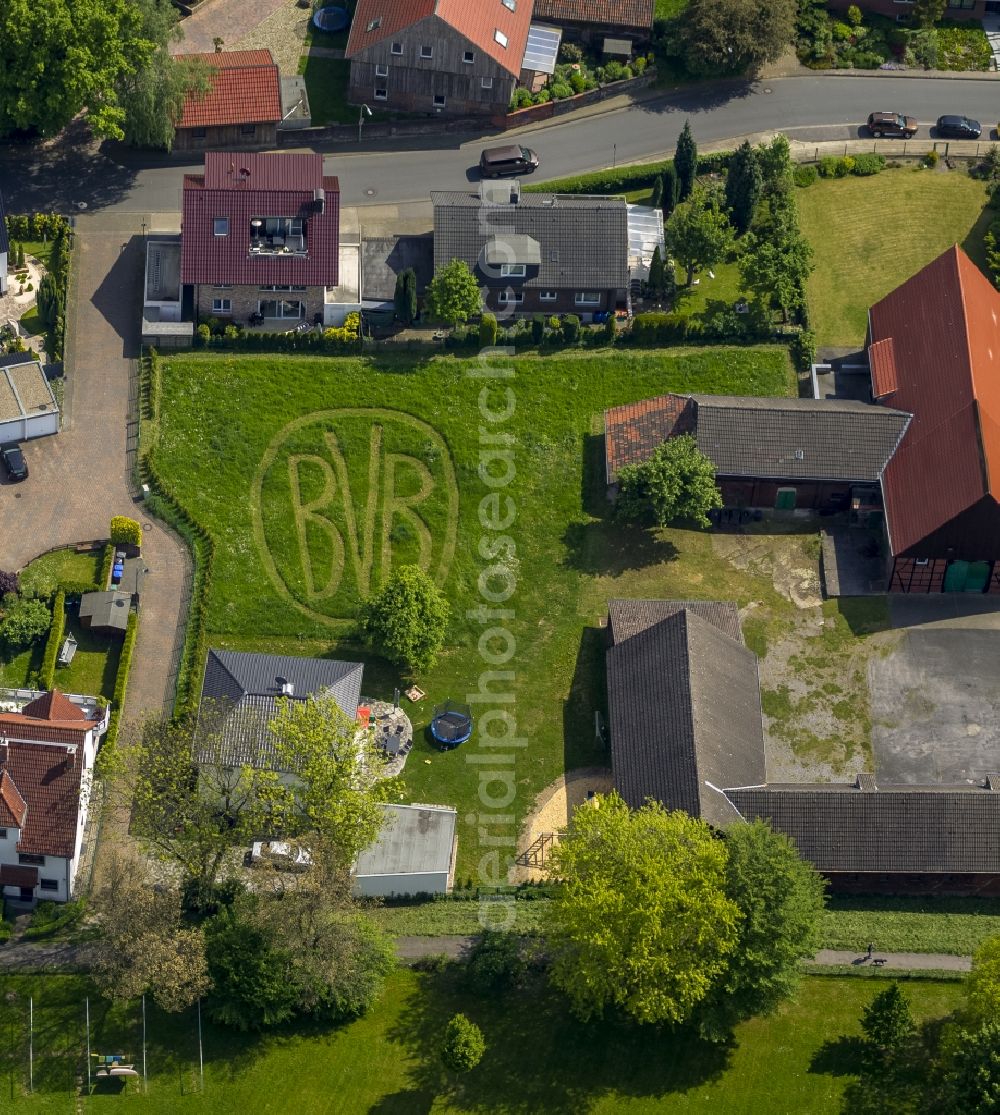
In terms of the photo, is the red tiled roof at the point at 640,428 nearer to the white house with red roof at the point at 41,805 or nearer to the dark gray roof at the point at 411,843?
the dark gray roof at the point at 411,843

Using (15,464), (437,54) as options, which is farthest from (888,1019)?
(437,54)

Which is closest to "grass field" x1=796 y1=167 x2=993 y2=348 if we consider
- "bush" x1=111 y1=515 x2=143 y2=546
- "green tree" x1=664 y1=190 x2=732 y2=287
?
"green tree" x1=664 y1=190 x2=732 y2=287

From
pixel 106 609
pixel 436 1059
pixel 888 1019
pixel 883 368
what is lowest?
pixel 436 1059

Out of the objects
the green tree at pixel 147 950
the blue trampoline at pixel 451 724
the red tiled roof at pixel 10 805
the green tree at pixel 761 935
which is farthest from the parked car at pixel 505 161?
the green tree at pixel 147 950

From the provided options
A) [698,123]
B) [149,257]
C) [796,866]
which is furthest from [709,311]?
[796,866]

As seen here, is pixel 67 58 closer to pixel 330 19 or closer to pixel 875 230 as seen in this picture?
pixel 330 19

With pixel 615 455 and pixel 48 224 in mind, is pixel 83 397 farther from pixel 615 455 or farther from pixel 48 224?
pixel 615 455
